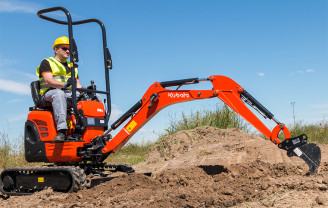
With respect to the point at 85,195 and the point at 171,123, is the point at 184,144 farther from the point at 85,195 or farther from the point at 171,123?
the point at 85,195

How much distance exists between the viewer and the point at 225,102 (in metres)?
5.84

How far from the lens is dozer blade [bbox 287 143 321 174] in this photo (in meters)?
5.55

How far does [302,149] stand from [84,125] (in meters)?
3.54

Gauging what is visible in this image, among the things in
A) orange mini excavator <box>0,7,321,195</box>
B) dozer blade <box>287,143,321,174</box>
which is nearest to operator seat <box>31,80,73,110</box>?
orange mini excavator <box>0,7,321,195</box>

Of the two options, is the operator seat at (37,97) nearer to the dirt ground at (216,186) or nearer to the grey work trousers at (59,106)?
the grey work trousers at (59,106)

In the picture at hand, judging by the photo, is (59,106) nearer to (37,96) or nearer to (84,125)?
(84,125)

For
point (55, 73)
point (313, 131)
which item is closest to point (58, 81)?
point (55, 73)

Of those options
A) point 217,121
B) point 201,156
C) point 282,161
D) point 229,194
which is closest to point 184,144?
point 201,156

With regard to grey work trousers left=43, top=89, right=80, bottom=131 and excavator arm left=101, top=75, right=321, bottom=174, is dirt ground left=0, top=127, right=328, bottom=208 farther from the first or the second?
grey work trousers left=43, top=89, right=80, bottom=131

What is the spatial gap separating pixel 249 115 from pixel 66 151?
3.15 meters

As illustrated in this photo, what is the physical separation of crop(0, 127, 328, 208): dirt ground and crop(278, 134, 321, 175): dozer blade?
26 cm

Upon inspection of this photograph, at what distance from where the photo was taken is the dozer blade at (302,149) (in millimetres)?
5535

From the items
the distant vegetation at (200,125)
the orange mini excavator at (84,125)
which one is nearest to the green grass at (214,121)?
the distant vegetation at (200,125)

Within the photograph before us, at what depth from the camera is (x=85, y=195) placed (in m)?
6.00
